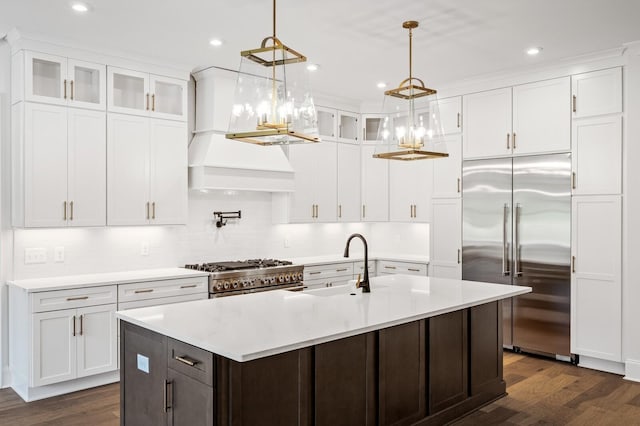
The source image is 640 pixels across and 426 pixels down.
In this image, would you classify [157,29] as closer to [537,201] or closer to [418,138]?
[418,138]

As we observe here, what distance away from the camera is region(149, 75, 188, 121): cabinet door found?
501cm

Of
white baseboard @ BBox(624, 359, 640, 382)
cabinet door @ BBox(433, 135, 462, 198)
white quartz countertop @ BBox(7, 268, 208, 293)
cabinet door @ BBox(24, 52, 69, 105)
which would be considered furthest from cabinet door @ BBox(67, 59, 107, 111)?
white baseboard @ BBox(624, 359, 640, 382)

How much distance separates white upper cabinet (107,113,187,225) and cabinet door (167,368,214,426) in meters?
2.49

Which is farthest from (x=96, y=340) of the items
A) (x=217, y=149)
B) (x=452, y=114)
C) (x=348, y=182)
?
(x=452, y=114)

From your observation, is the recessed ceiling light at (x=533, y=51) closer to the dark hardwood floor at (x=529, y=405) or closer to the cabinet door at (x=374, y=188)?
the cabinet door at (x=374, y=188)

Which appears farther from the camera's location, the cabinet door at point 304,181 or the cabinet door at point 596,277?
the cabinet door at point 304,181

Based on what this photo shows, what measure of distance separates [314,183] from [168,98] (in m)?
2.07

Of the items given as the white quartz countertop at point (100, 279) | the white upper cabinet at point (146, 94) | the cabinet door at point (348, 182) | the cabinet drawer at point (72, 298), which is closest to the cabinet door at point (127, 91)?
the white upper cabinet at point (146, 94)

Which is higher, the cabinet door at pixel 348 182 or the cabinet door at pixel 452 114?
the cabinet door at pixel 452 114

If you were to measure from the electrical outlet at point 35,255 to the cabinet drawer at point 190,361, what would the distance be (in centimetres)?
249

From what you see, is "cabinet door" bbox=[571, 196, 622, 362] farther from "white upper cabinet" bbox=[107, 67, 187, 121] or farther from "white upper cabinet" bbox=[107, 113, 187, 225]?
"white upper cabinet" bbox=[107, 67, 187, 121]

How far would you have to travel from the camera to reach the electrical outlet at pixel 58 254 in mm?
4637

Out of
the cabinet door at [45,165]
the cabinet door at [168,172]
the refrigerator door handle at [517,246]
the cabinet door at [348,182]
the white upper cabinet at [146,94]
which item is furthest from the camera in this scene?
the cabinet door at [348,182]

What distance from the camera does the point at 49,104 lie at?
4348mm
